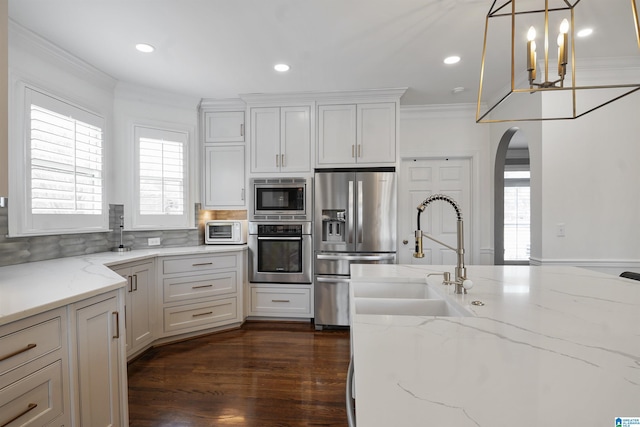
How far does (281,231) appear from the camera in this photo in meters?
3.38

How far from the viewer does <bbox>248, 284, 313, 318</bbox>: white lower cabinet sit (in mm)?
3375

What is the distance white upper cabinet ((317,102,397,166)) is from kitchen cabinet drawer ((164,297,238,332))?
6.04 feet

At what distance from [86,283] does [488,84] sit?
149 inches

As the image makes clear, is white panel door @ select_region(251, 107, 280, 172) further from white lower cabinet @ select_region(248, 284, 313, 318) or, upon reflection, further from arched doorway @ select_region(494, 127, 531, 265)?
arched doorway @ select_region(494, 127, 531, 265)

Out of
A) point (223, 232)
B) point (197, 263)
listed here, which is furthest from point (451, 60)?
point (197, 263)

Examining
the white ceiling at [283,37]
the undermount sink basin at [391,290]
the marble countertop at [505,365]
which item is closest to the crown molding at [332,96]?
the white ceiling at [283,37]

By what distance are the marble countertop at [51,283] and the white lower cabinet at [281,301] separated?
4.53 ft

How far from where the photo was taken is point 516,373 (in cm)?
63

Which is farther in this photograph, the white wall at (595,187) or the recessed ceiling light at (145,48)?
the white wall at (595,187)

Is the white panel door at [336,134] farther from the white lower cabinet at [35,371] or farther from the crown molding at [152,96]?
the white lower cabinet at [35,371]

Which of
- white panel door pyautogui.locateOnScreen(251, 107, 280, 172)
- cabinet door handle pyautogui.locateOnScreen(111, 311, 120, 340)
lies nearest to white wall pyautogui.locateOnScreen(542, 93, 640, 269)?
white panel door pyautogui.locateOnScreen(251, 107, 280, 172)

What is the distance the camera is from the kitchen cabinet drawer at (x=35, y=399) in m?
1.12

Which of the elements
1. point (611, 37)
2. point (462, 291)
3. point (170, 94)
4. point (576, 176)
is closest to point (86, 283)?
point (462, 291)

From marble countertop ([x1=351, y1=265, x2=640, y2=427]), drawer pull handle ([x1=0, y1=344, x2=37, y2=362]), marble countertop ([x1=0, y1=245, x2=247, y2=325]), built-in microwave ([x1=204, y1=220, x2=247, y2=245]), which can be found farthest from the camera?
built-in microwave ([x1=204, y1=220, x2=247, y2=245])
